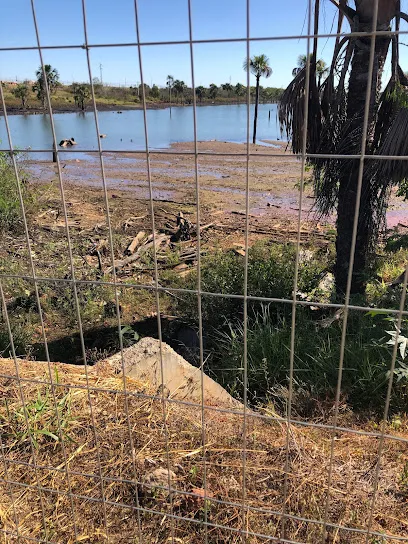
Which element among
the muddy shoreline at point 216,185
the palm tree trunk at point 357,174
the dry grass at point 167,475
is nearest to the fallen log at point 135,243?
the muddy shoreline at point 216,185

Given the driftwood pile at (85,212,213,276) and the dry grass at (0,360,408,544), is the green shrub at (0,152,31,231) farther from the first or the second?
the dry grass at (0,360,408,544)

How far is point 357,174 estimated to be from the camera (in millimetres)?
5352

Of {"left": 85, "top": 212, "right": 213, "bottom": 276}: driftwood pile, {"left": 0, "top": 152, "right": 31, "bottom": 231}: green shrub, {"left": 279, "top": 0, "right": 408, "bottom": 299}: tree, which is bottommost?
{"left": 85, "top": 212, "right": 213, "bottom": 276}: driftwood pile

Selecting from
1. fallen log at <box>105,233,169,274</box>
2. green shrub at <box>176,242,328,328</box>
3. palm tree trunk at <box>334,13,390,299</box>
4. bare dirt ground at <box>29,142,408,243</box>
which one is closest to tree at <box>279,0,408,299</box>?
palm tree trunk at <box>334,13,390,299</box>

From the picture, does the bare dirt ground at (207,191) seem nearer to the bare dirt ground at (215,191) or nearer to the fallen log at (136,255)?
the bare dirt ground at (215,191)

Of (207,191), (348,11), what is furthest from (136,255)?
(207,191)

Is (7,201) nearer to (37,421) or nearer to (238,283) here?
(238,283)

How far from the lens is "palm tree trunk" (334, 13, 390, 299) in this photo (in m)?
4.93

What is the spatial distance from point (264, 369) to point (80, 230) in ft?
23.6

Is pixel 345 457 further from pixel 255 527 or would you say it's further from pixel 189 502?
pixel 189 502

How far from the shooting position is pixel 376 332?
4.16 metres

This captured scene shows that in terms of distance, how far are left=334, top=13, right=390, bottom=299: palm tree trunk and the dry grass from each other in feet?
10.6

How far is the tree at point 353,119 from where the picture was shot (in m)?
4.75

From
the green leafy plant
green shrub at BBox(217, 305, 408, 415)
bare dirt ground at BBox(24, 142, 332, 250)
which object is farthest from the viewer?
bare dirt ground at BBox(24, 142, 332, 250)
